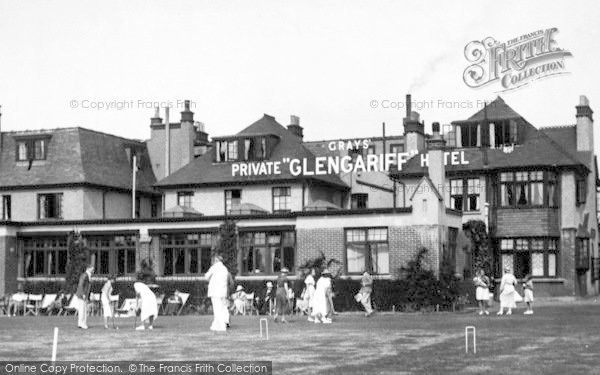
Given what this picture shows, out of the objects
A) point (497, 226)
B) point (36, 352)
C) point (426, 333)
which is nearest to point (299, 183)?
point (497, 226)

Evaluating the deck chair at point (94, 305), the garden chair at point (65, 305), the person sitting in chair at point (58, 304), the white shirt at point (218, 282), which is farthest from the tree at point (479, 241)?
the white shirt at point (218, 282)

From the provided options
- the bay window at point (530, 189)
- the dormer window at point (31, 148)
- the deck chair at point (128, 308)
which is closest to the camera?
the deck chair at point (128, 308)

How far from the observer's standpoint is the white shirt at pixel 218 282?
24688 mm

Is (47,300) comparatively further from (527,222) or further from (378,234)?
(527,222)

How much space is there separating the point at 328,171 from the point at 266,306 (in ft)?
33.4

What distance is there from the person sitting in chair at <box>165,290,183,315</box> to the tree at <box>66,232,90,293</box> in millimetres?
6448

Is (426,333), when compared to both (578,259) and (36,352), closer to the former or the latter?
(36,352)

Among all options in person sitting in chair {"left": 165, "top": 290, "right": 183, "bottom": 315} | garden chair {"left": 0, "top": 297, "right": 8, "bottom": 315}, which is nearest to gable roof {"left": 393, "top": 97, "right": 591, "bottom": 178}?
person sitting in chair {"left": 165, "top": 290, "right": 183, "bottom": 315}

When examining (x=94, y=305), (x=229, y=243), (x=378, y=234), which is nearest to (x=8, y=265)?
(x=94, y=305)

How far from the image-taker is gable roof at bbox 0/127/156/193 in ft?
178

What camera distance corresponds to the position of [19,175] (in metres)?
55.1

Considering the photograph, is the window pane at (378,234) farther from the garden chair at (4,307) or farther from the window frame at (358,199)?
the window frame at (358,199)

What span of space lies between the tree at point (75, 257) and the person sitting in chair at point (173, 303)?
645cm

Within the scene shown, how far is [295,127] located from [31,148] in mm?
15485
